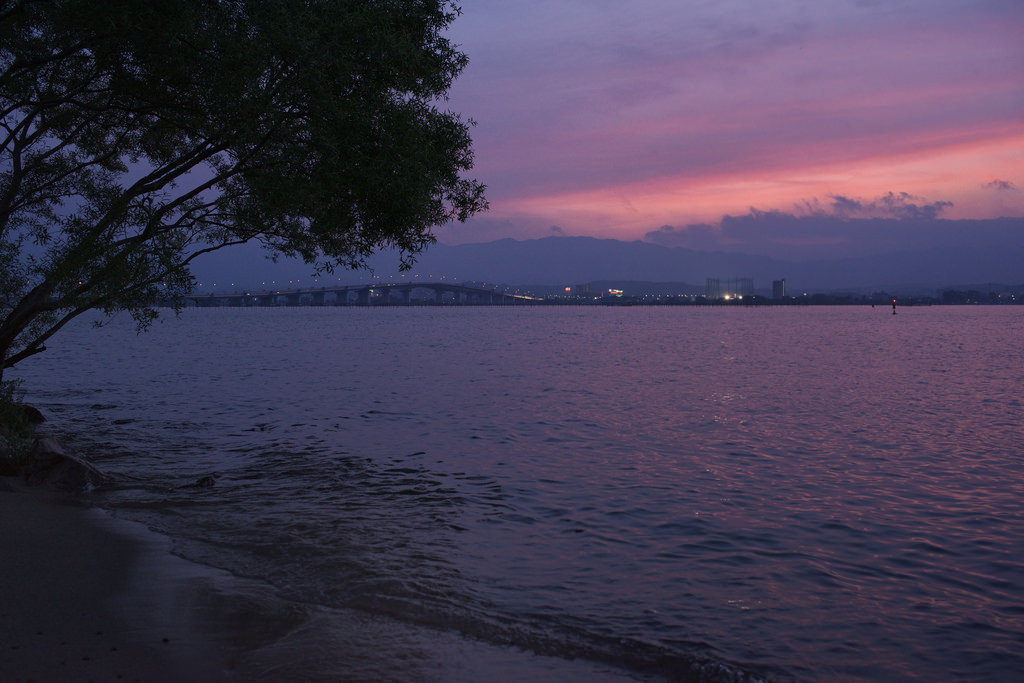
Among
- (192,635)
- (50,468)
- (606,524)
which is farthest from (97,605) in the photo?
(50,468)

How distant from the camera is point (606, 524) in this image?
13.8 meters

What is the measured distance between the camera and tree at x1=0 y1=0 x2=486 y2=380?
1502cm

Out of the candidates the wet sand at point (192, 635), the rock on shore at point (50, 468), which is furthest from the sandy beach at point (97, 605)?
Answer: the rock on shore at point (50, 468)

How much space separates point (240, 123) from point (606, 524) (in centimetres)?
1087

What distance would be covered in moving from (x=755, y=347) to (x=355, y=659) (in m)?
76.1

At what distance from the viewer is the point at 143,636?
7945 mm

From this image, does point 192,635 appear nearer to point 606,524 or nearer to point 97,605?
point 97,605

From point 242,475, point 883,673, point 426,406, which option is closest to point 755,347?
point 426,406

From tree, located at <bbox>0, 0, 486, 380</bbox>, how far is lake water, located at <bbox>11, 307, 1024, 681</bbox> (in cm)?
522

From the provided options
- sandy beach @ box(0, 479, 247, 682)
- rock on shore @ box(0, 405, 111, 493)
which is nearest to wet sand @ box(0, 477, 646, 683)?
sandy beach @ box(0, 479, 247, 682)

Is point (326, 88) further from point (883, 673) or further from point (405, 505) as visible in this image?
point (883, 673)

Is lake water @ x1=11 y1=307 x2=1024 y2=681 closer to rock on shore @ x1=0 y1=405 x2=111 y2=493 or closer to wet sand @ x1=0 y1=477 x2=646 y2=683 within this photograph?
wet sand @ x1=0 y1=477 x2=646 y2=683

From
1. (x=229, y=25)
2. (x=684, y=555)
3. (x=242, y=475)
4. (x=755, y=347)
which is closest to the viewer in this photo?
(x=684, y=555)

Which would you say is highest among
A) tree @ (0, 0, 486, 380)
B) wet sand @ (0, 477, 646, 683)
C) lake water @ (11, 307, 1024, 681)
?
tree @ (0, 0, 486, 380)
